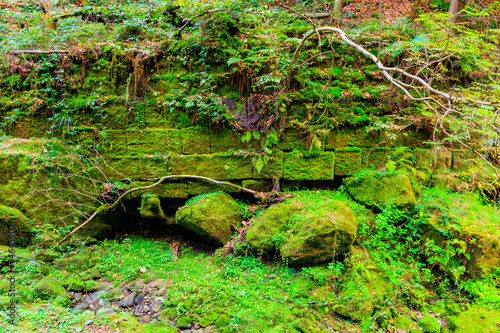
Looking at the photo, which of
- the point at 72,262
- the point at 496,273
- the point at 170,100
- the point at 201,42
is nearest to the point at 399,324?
the point at 496,273

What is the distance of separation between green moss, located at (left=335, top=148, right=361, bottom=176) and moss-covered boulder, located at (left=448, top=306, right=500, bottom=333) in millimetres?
3006

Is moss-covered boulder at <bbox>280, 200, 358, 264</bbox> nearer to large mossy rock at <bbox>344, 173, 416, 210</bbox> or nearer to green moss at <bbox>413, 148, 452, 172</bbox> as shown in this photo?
large mossy rock at <bbox>344, 173, 416, 210</bbox>

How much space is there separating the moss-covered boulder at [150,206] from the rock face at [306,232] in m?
2.19

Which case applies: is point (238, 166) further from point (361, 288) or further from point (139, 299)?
point (361, 288)

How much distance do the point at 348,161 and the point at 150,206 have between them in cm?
455

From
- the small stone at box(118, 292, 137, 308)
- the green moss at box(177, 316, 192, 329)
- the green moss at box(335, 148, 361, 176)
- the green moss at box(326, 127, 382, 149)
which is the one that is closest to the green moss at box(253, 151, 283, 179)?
the green moss at box(326, 127, 382, 149)

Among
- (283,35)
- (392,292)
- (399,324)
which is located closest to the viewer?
(399,324)

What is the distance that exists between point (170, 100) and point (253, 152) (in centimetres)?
232

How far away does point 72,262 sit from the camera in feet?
15.1

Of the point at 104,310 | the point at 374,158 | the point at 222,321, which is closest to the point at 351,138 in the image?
the point at 374,158

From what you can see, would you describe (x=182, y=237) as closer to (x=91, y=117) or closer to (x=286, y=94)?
(x=91, y=117)

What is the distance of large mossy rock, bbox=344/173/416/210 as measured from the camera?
4.79 meters

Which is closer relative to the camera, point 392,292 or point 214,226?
point 392,292

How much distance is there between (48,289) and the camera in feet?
12.6
